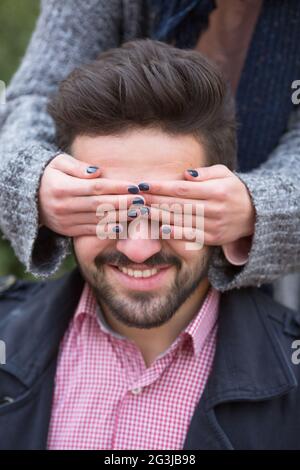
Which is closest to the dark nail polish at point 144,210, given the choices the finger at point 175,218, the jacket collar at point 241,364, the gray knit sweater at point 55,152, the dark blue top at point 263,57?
the finger at point 175,218

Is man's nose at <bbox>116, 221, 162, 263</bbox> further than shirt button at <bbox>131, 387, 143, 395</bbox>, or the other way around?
shirt button at <bbox>131, 387, 143, 395</bbox>

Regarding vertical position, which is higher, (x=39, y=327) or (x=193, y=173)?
(x=193, y=173)

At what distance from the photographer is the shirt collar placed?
153cm

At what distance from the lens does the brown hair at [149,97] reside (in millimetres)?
1462

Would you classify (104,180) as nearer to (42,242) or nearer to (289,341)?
(42,242)

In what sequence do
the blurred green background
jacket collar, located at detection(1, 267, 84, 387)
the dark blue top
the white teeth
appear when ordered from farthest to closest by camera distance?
the blurred green background < the dark blue top < jacket collar, located at detection(1, 267, 84, 387) < the white teeth

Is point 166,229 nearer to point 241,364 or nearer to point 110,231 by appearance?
point 110,231

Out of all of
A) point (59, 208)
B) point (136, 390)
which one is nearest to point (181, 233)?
point (59, 208)

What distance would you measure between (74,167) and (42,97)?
36 centimetres

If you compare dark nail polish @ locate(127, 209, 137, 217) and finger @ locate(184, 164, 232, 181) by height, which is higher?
finger @ locate(184, 164, 232, 181)

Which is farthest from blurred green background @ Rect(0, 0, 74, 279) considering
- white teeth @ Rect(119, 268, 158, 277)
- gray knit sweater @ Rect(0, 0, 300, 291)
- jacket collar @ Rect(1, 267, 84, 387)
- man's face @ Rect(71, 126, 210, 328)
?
white teeth @ Rect(119, 268, 158, 277)

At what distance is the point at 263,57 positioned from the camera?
1.72 m

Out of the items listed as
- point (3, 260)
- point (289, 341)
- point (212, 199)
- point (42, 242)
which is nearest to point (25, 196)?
point (42, 242)

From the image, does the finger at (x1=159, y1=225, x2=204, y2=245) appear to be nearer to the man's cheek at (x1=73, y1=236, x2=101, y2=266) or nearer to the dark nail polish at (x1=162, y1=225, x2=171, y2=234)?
the dark nail polish at (x1=162, y1=225, x2=171, y2=234)
